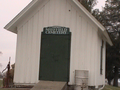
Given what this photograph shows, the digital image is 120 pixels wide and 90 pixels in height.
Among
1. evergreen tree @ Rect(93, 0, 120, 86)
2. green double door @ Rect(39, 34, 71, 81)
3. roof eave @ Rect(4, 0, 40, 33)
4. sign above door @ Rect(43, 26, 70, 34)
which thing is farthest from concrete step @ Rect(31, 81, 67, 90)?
evergreen tree @ Rect(93, 0, 120, 86)

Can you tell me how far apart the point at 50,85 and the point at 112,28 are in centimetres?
2827

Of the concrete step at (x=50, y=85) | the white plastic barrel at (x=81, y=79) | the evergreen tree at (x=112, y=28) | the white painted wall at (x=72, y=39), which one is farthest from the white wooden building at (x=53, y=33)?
the evergreen tree at (x=112, y=28)

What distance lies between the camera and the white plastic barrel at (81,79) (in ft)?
41.4

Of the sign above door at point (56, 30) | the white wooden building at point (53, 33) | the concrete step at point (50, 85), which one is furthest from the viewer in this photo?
the sign above door at point (56, 30)

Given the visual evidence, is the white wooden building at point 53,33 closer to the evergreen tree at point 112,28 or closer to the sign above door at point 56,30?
the sign above door at point 56,30

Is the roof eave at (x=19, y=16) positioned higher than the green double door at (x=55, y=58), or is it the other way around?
the roof eave at (x=19, y=16)

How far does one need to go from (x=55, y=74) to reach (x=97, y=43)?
271 centimetres

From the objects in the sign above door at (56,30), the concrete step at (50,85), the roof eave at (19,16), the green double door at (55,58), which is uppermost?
the roof eave at (19,16)

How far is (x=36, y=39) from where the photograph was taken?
45.6 feet

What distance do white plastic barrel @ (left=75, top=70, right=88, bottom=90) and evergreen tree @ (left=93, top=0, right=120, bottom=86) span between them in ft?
82.1

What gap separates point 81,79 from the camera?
12.7 m

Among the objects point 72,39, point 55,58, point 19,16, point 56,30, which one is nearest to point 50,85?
point 55,58

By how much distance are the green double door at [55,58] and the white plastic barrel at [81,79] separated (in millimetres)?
629

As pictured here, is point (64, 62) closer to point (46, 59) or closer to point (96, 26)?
point (46, 59)
